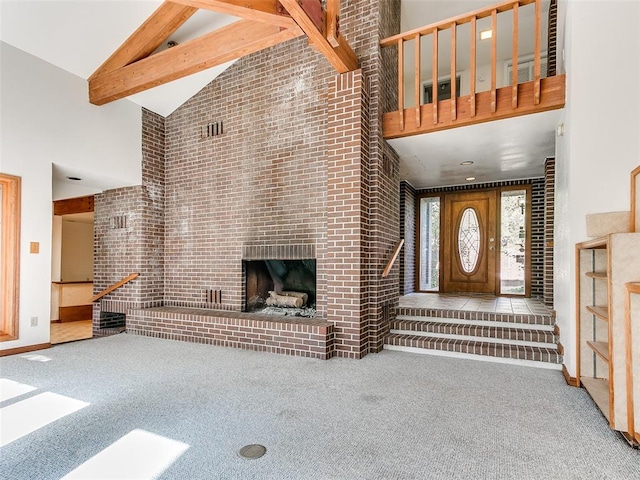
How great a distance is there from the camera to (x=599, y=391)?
255cm

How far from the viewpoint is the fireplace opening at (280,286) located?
5039 mm

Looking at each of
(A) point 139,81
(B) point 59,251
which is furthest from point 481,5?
(B) point 59,251

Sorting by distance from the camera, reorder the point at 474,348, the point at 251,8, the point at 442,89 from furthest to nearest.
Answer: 1. the point at 442,89
2. the point at 474,348
3. the point at 251,8

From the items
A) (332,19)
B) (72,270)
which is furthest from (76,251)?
(332,19)

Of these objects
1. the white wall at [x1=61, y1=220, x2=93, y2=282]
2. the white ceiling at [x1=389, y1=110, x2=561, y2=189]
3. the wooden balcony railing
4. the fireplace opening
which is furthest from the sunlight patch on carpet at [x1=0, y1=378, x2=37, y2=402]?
the white wall at [x1=61, y1=220, x2=93, y2=282]

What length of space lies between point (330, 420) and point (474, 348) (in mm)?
2150

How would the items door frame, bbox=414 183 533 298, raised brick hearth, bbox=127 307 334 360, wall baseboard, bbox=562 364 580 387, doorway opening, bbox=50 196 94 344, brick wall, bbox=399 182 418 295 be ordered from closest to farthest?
wall baseboard, bbox=562 364 580 387
raised brick hearth, bbox=127 307 334 360
door frame, bbox=414 183 533 298
brick wall, bbox=399 182 418 295
doorway opening, bbox=50 196 94 344

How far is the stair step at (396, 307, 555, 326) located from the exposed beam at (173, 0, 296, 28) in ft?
11.8

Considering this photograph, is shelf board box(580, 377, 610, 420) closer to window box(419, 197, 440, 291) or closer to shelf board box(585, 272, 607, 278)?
shelf board box(585, 272, 607, 278)

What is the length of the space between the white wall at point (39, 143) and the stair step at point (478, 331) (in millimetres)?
4547

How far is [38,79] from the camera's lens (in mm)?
4355

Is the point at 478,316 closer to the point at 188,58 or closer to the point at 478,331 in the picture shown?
the point at 478,331

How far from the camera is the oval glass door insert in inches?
267

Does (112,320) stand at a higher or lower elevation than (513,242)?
lower
